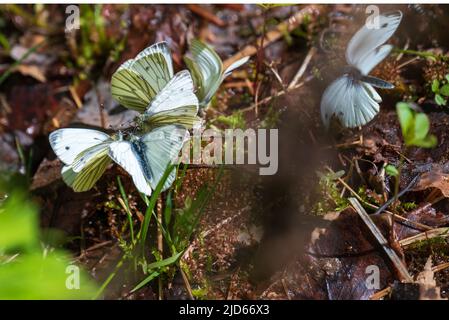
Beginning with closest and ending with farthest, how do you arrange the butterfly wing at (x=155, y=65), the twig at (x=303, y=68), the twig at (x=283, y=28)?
the butterfly wing at (x=155, y=65), the twig at (x=303, y=68), the twig at (x=283, y=28)

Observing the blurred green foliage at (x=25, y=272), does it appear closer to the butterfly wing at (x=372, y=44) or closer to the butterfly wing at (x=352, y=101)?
the butterfly wing at (x=352, y=101)

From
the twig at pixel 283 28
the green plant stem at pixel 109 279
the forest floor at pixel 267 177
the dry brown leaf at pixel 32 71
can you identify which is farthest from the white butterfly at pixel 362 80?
the dry brown leaf at pixel 32 71

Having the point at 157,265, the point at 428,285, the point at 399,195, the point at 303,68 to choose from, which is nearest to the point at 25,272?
the point at 157,265

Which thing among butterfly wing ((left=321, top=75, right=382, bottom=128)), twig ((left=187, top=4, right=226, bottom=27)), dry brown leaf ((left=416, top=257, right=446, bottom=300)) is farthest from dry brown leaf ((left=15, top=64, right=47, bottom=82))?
dry brown leaf ((left=416, top=257, right=446, bottom=300))

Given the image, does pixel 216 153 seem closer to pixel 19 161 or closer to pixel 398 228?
pixel 398 228

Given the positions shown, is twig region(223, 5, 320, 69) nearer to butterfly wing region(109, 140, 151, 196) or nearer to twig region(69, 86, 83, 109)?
twig region(69, 86, 83, 109)

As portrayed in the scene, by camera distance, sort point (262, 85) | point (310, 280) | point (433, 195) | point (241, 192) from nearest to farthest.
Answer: point (310, 280) < point (433, 195) < point (241, 192) < point (262, 85)
